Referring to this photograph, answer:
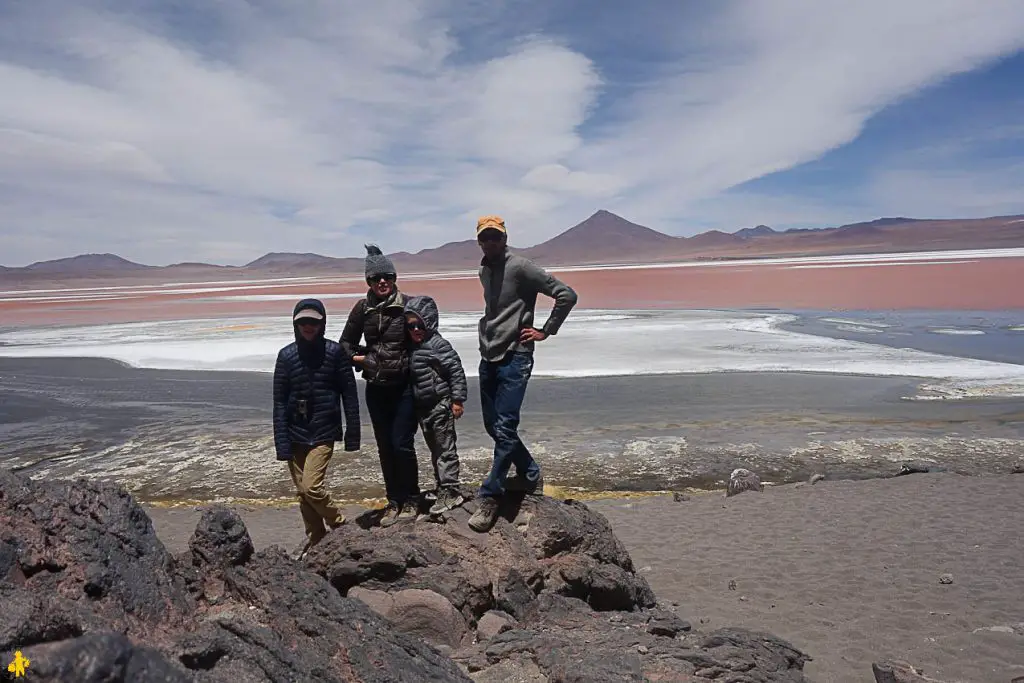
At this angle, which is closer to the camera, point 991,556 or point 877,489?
point 991,556

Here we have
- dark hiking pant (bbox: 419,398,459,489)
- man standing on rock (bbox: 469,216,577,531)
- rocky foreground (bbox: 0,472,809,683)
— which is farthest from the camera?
dark hiking pant (bbox: 419,398,459,489)

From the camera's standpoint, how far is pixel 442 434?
4.14 metres

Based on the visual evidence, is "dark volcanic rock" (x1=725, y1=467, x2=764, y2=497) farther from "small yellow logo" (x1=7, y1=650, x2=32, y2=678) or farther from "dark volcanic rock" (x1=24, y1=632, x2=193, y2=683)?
"small yellow logo" (x1=7, y1=650, x2=32, y2=678)

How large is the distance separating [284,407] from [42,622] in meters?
2.50

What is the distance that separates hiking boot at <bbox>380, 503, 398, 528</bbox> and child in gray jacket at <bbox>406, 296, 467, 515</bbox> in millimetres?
250

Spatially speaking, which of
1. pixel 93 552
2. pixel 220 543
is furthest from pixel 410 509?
pixel 93 552

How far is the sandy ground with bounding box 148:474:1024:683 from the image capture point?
12.9 ft

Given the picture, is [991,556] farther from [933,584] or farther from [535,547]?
[535,547]

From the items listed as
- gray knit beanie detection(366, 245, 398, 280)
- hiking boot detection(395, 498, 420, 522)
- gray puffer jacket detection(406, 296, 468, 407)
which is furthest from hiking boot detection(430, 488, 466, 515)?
gray knit beanie detection(366, 245, 398, 280)

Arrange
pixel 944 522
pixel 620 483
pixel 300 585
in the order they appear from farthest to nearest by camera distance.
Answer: pixel 620 483 < pixel 944 522 < pixel 300 585

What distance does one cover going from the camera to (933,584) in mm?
4691

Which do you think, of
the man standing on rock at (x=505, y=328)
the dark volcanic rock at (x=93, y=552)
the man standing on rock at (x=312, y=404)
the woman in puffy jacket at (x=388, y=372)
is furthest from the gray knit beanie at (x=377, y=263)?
the dark volcanic rock at (x=93, y=552)

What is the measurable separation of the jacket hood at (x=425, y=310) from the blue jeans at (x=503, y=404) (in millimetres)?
387

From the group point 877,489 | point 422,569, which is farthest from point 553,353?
point 422,569
